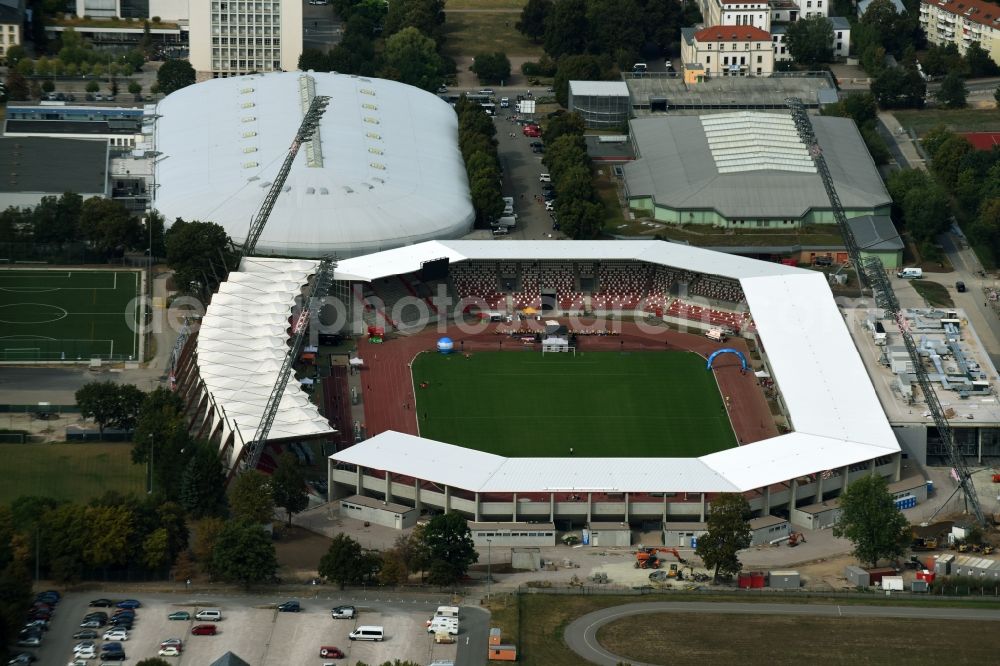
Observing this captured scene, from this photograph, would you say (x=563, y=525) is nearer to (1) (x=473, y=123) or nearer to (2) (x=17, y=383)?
(2) (x=17, y=383)

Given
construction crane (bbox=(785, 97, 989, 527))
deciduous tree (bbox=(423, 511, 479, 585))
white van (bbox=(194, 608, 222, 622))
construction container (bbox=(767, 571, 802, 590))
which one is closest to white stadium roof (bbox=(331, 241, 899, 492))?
construction crane (bbox=(785, 97, 989, 527))

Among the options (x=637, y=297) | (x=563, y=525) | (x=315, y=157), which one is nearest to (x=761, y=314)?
(x=637, y=297)

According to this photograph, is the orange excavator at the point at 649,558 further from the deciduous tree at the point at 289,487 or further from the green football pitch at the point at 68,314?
the green football pitch at the point at 68,314

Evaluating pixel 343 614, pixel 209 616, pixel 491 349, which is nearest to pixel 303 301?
pixel 491 349

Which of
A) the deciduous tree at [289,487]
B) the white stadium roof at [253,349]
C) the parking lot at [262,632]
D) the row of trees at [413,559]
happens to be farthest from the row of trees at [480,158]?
the parking lot at [262,632]

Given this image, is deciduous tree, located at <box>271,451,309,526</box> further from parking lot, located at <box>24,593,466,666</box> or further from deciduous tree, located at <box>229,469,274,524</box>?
parking lot, located at <box>24,593,466,666</box>

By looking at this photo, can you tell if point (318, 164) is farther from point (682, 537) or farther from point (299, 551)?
point (682, 537)
